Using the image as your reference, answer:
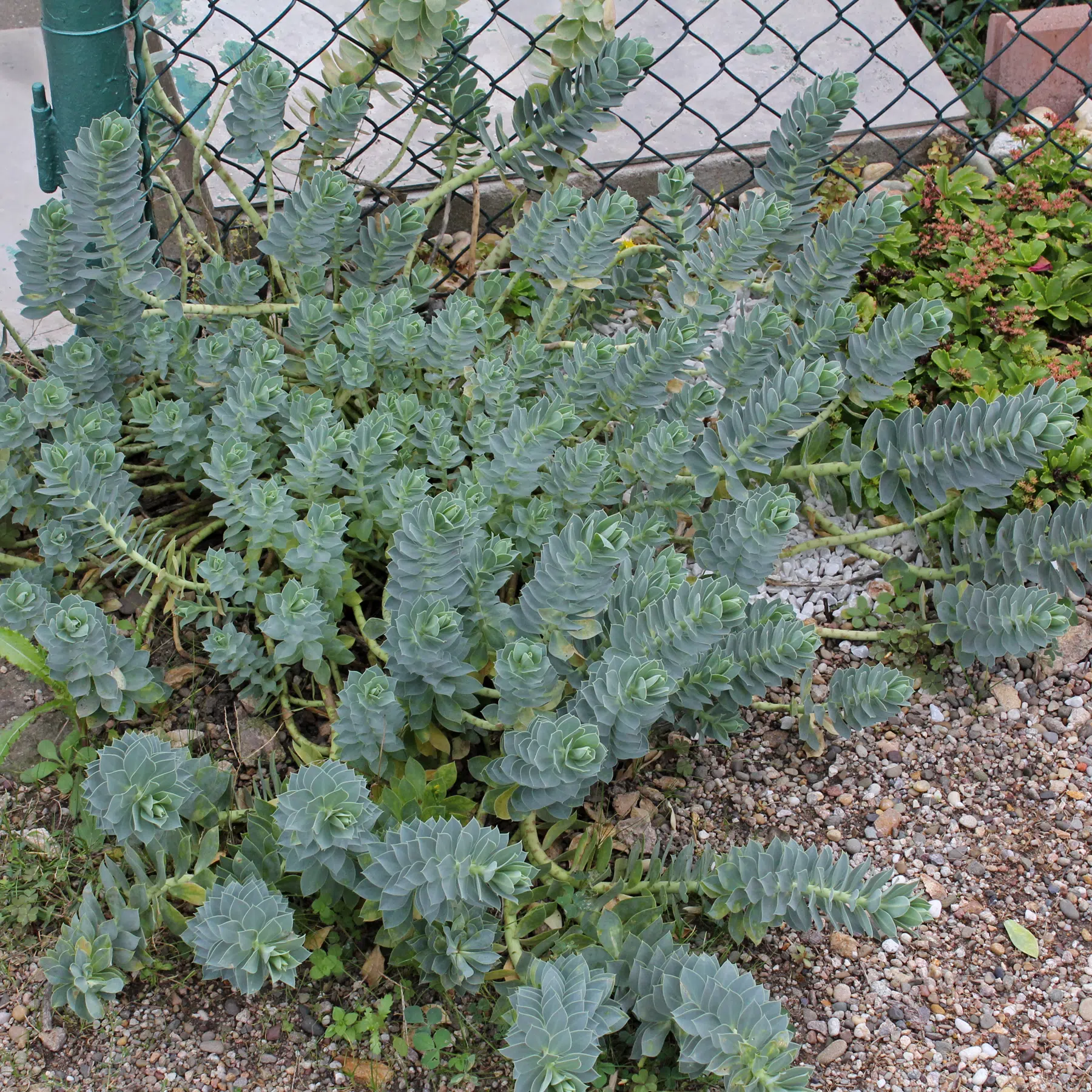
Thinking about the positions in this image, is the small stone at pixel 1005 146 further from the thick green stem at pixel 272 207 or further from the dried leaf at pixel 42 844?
the dried leaf at pixel 42 844

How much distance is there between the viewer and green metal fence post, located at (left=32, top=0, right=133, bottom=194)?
7.25 ft

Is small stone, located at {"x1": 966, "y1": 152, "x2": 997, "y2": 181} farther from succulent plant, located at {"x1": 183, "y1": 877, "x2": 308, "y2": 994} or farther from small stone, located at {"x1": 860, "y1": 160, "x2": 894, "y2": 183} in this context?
succulent plant, located at {"x1": 183, "y1": 877, "x2": 308, "y2": 994}

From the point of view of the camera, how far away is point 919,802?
2176 millimetres

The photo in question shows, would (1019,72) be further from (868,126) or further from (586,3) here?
(586,3)

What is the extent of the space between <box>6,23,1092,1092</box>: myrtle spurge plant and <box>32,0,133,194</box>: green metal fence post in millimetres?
235

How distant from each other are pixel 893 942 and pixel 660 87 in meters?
2.45

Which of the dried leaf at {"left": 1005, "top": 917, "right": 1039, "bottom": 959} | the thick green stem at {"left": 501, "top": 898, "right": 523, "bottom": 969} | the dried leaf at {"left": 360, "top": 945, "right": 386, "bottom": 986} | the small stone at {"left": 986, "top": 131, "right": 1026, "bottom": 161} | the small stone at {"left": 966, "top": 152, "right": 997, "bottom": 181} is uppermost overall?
the small stone at {"left": 986, "top": 131, "right": 1026, "bottom": 161}

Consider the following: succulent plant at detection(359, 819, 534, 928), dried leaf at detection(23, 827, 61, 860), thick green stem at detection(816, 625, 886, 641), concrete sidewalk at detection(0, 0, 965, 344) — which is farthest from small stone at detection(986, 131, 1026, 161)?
dried leaf at detection(23, 827, 61, 860)

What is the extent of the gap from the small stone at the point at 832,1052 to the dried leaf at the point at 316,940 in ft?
2.49

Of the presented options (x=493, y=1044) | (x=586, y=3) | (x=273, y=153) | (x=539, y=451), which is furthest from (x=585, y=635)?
(x=273, y=153)

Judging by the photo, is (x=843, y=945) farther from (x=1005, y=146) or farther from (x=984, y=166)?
(x=1005, y=146)

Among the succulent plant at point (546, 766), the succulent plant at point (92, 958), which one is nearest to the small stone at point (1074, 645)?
the succulent plant at point (546, 766)

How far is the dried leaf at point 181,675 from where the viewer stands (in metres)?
2.16

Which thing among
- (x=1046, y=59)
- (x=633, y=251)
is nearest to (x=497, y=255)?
(x=633, y=251)
